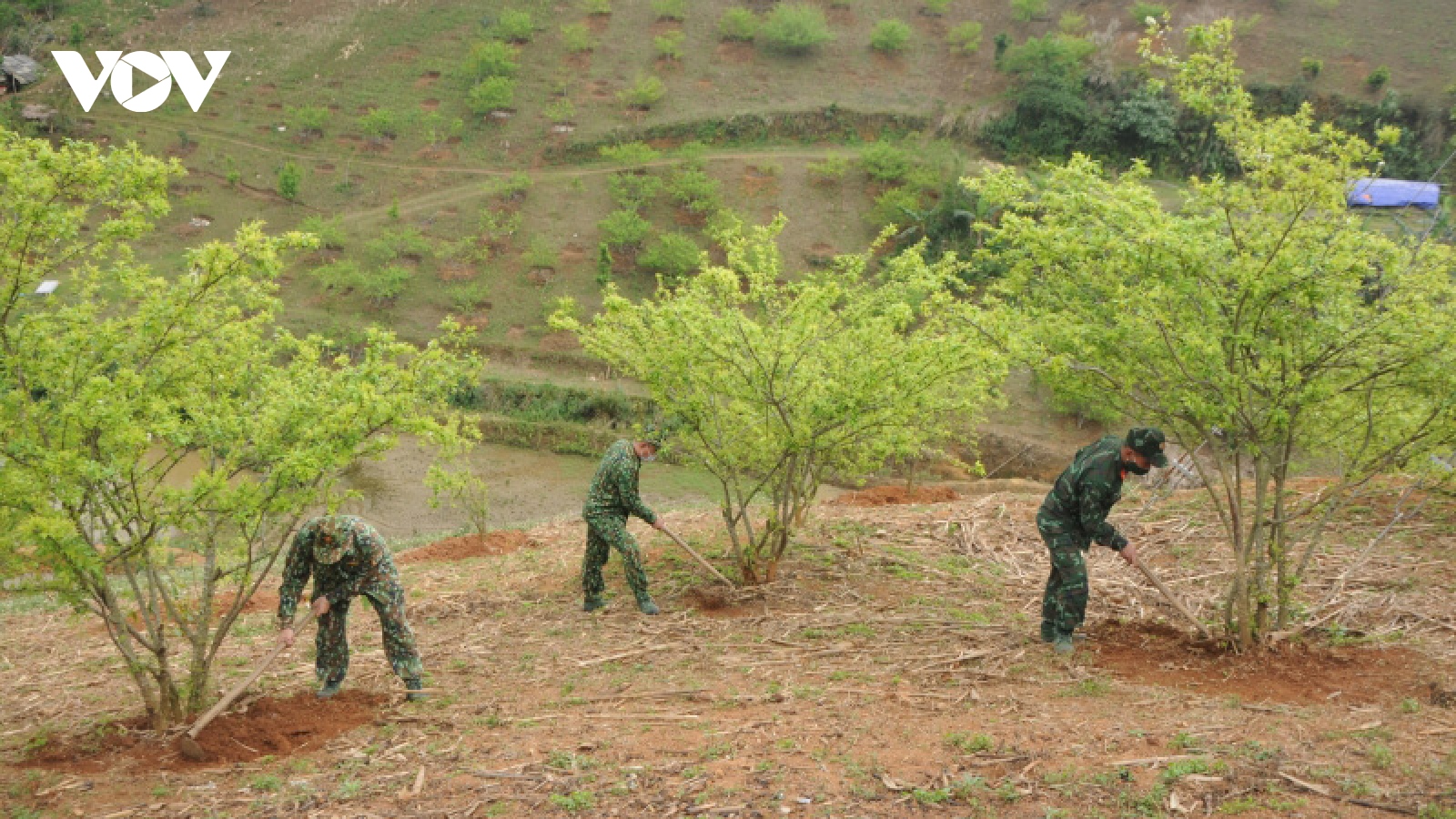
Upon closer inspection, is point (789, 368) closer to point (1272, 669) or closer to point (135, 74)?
point (1272, 669)

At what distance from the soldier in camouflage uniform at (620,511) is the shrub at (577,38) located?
37237 mm

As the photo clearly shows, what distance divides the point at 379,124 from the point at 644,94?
9.75 meters

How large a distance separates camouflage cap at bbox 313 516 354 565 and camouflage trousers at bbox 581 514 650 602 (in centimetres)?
283

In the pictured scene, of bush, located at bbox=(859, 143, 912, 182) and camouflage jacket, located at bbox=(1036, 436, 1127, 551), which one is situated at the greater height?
bush, located at bbox=(859, 143, 912, 182)

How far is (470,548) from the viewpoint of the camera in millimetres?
15156

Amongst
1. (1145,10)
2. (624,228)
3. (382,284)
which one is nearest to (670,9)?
(624,228)

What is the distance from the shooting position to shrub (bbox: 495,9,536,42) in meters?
44.5

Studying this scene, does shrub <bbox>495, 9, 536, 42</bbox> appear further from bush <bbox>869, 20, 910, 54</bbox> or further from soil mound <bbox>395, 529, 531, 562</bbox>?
soil mound <bbox>395, 529, 531, 562</bbox>

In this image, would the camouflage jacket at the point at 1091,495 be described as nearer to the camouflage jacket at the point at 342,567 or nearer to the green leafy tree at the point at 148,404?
the green leafy tree at the point at 148,404

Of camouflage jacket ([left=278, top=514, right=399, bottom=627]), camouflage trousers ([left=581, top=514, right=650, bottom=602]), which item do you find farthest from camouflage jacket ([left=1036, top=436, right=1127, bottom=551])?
camouflage jacket ([left=278, top=514, right=399, bottom=627])

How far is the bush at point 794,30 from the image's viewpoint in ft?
147

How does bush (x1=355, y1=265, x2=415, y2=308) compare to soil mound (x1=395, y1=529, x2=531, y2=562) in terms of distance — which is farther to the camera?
bush (x1=355, y1=265, x2=415, y2=308)

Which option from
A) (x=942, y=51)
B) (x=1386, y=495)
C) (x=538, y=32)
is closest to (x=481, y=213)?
(x=538, y=32)

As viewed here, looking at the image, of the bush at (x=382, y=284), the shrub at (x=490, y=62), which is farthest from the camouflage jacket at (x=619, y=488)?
the shrub at (x=490, y=62)
